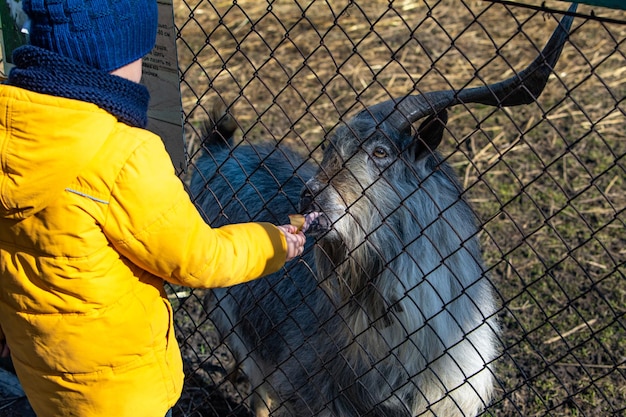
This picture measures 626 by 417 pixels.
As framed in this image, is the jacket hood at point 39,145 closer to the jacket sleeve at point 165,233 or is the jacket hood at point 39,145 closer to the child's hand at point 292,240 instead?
the jacket sleeve at point 165,233

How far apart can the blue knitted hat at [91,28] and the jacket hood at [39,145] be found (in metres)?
0.14

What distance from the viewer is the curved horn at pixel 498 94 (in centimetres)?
212

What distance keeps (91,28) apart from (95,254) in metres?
0.62

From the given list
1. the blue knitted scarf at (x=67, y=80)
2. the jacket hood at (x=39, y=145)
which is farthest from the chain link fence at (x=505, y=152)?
the jacket hood at (x=39, y=145)

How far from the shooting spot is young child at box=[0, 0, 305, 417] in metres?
1.84

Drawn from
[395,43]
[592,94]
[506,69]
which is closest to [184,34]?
[395,43]

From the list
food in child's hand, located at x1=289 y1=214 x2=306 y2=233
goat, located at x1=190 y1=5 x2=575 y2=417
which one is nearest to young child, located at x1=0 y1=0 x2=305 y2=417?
food in child's hand, located at x1=289 y1=214 x2=306 y2=233

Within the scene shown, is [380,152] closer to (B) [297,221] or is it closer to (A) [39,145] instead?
(B) [297,221]

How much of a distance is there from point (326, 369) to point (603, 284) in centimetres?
227

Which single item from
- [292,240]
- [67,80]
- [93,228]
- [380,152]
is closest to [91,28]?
[67,80]

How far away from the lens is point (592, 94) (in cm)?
650

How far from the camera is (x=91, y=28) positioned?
185 cm

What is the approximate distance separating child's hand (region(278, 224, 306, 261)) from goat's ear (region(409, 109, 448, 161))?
0.63 m

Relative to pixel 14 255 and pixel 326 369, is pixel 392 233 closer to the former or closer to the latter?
pixel 326 369
